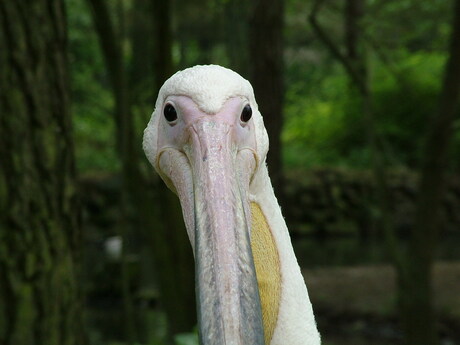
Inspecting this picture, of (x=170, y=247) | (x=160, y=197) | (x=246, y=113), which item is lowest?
(x=170, y=247)

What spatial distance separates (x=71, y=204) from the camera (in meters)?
3.63

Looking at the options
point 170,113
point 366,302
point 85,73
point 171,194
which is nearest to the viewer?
point 170,113

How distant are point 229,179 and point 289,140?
20.9m

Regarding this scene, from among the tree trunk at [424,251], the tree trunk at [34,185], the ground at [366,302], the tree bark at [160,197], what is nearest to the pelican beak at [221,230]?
the tree trunk at [34,185]

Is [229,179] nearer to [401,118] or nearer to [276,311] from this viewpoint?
[276,311]

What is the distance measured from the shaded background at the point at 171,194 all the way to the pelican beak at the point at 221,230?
1.08 meters

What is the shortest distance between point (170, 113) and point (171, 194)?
2992 millimetres

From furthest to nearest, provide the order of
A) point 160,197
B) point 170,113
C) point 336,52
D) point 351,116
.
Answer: point 351,116, point 336,52, point 160,197, point 170,113

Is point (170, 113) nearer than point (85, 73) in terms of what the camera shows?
Yes

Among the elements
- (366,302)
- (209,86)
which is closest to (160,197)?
(209,86)

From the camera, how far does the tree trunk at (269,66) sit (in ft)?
24.6

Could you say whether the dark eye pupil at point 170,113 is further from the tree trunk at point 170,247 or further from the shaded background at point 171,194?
the tree trunk at point 170,247

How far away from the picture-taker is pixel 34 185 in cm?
347

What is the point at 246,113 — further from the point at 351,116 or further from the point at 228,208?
the point at 351,116
